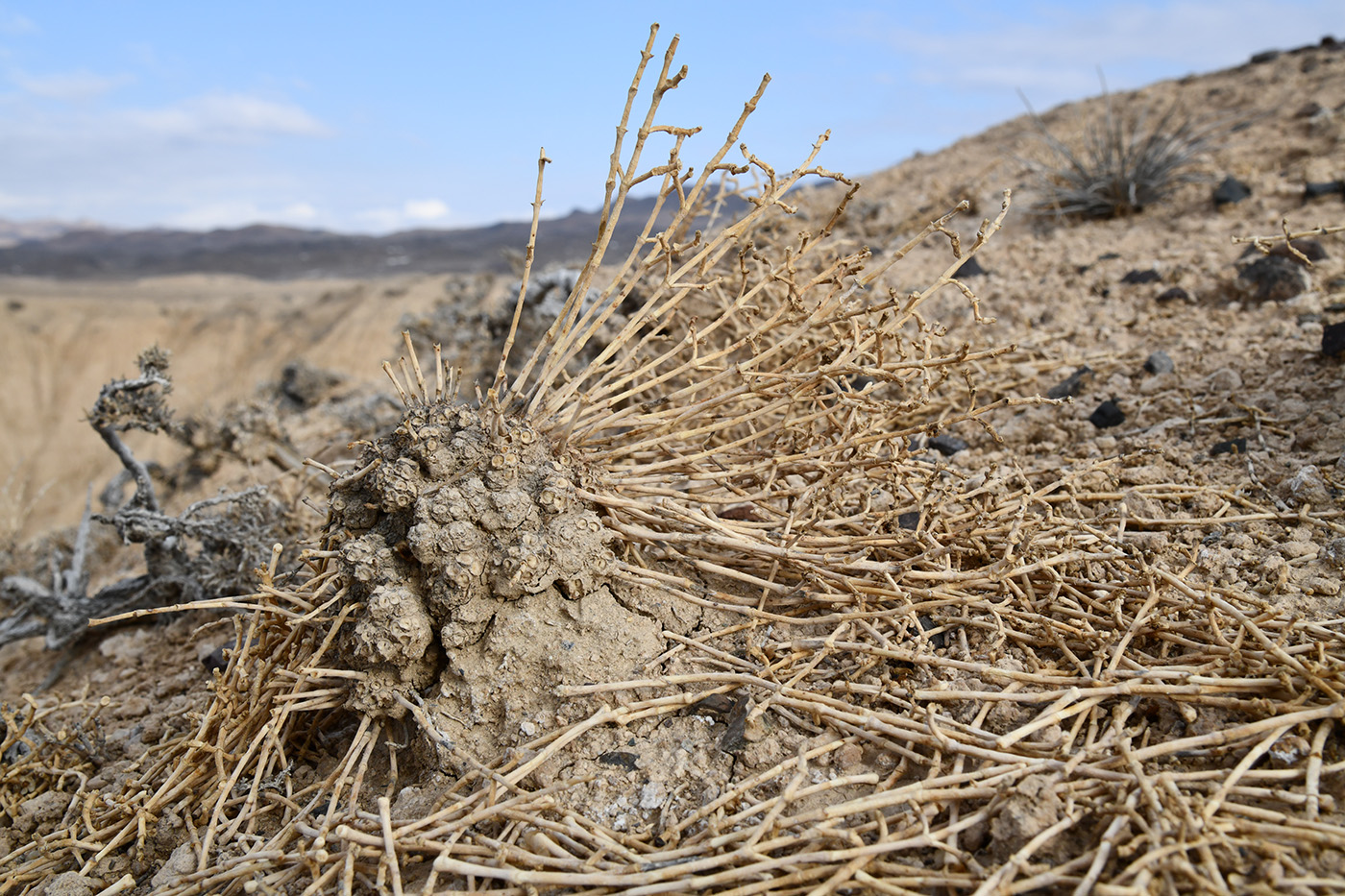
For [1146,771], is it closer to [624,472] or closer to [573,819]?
[573,819]

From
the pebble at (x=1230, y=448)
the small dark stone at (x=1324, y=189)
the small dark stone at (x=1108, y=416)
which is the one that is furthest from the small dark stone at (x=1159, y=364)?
the small dark stone at (x=1324, y=189)

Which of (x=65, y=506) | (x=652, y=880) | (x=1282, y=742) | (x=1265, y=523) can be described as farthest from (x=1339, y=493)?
(x=65, y=506)

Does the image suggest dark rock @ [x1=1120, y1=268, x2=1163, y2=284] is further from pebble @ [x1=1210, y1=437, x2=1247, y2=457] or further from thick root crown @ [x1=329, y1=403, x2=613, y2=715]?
thick root crown @ [x1=329, y1=403, x2=613, y2=715]

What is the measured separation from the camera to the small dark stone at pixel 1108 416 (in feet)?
10.1

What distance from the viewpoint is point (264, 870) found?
1634 mm

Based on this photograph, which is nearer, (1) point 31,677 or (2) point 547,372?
(2) point 547,372

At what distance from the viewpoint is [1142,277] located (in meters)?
4.41

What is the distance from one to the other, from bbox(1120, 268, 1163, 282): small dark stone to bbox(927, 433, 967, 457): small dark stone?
2.11 m

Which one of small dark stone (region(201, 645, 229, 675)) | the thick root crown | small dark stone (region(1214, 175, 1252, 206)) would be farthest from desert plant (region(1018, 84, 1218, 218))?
small dark stone (region(201, 645, 229, 675))

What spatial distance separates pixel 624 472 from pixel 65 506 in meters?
15.8

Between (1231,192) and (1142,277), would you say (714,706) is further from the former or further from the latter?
(1231,192)

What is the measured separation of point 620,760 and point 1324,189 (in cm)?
591

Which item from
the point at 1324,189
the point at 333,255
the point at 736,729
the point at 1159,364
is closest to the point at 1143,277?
the point at 1159,364

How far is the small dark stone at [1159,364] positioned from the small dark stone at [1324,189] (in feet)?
9.10
